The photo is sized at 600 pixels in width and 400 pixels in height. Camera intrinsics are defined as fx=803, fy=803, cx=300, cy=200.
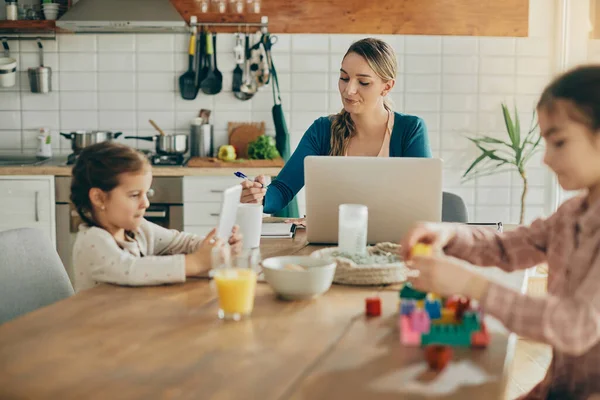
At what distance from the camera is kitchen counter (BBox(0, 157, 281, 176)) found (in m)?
3.98

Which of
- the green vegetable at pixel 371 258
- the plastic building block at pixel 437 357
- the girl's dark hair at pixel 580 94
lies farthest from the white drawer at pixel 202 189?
the plastic building block at pixel 437 357

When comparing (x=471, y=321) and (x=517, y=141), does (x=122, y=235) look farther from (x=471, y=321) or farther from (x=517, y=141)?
(x=517, y=141)

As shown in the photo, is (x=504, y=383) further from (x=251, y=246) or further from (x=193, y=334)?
(x=251, y=246)

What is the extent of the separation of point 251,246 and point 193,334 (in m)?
0.78

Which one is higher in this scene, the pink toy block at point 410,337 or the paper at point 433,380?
the pink toy block at point 410,337

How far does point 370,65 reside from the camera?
112 inches

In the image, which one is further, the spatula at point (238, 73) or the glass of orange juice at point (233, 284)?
the spatula at point (238, 73)

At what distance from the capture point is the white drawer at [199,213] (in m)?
4.07

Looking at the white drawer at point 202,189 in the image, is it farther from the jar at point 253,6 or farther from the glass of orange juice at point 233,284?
the glass of orange juice at point 233,284

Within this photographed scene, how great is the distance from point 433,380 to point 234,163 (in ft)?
9.95

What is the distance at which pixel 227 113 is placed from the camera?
4.53 m

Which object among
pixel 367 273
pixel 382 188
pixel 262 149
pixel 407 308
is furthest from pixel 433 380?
pixel 262 149

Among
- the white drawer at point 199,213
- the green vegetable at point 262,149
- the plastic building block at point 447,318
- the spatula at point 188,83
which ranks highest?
the spatula at point 188,83

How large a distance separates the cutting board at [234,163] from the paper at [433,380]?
291 cm
